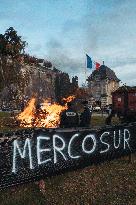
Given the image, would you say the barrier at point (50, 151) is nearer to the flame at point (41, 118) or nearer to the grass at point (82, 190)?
the grass at point (82, 190)

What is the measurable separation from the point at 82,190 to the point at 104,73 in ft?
282

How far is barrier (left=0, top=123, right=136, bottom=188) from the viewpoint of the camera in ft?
24.2

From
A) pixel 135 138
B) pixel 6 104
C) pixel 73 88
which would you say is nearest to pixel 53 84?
pixel 73 88

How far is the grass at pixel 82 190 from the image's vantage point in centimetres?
760

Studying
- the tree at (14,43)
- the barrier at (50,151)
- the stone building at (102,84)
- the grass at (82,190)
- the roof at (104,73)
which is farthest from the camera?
the roof at (104,73)

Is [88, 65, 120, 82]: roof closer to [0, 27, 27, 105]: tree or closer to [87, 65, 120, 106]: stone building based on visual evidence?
[87, 65, 120, 106]: stone building

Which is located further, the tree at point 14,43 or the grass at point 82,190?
the tree at point 14,43

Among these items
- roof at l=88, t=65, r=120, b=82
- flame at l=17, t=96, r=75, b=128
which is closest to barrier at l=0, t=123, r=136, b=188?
flame at l=17, t=96, r=75, b=128

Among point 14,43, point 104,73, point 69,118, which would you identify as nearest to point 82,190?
point 69,118

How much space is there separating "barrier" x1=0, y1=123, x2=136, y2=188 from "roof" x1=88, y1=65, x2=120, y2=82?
81.4 meters

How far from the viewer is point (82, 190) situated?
8312 millimetres

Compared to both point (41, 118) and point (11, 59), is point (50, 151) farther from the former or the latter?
point (11, 59)

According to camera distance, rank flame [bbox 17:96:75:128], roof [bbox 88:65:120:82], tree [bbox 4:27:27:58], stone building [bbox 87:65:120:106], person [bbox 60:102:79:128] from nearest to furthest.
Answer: person [bbox 60:102:79:128], flame [bbox 17:96:75:128], tree [bbox 4:27:27:58], stone building [bbox 87:65:120:106], roof [bbox 88:65:120:82]

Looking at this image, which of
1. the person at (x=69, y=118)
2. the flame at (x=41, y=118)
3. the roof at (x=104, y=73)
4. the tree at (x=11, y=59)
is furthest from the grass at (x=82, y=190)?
the roof at (x=104, y=73)
